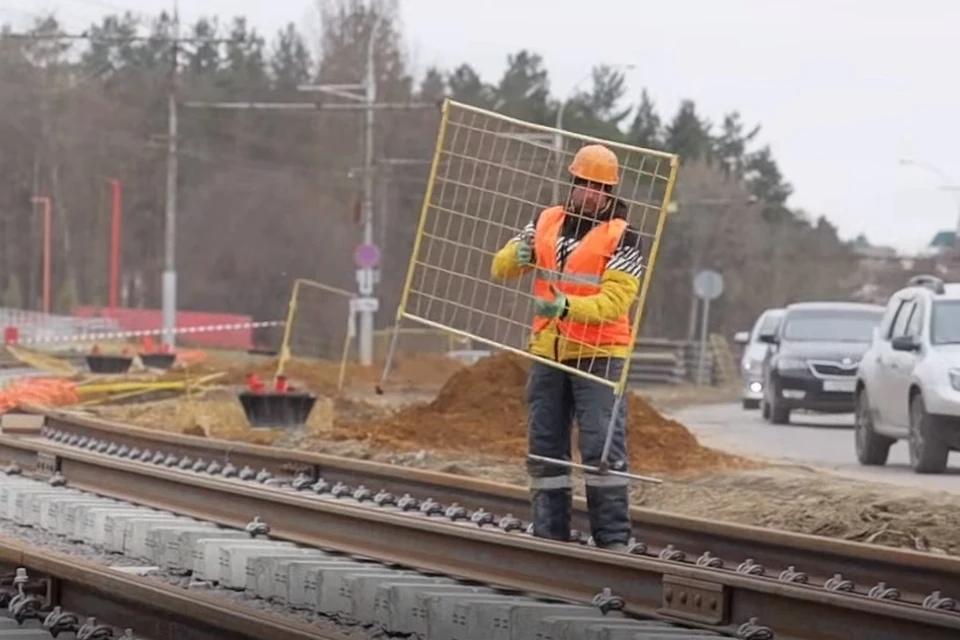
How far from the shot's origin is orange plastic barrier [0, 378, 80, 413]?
74.0 ft

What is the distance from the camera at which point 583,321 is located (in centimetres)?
873

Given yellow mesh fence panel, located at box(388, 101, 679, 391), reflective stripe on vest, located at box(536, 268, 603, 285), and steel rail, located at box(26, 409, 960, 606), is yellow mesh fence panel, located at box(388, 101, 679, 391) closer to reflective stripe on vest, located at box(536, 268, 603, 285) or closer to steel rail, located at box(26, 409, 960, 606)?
reflective stripe on vest, located at box(536, 268, 603, 285)

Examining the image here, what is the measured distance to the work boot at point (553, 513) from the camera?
9297mm

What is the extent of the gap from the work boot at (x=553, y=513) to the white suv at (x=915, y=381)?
7867 mm

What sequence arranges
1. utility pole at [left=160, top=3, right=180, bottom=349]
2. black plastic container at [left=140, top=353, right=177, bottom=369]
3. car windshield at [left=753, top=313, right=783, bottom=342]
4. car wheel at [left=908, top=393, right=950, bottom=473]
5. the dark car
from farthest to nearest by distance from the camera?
utility pole at [left=160, top=3, right=180, bottom=349] → black plastic container at [left=140, top=353, right=177, bottom=369] → car windshield at [left=753, top=313, right=783, bottom=342] → the dark car → car wheel at [left=908, top=393, right=950, bottom=473]

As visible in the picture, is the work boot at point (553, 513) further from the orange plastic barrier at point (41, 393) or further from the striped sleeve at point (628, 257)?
the orange plastic barrier at point (41, 393)

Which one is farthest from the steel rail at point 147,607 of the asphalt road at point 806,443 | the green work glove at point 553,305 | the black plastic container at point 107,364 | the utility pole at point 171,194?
the utility pole at point 171,194

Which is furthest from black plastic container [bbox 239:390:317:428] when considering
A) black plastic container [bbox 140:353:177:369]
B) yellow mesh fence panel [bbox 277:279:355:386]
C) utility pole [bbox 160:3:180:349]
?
yellow mesh fence panel [bbox 277:279:355:386]

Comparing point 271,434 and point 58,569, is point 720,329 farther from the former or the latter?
point 58,569

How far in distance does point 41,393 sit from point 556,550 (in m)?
16.3

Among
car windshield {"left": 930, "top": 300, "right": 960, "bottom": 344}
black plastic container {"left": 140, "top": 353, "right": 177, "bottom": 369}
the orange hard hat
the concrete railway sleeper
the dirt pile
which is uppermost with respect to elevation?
the orange hard hat

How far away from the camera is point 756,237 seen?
253ft

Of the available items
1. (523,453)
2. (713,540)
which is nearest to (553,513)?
(713,540)

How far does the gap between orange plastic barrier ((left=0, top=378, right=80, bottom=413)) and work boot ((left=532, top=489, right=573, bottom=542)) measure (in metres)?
13.1
